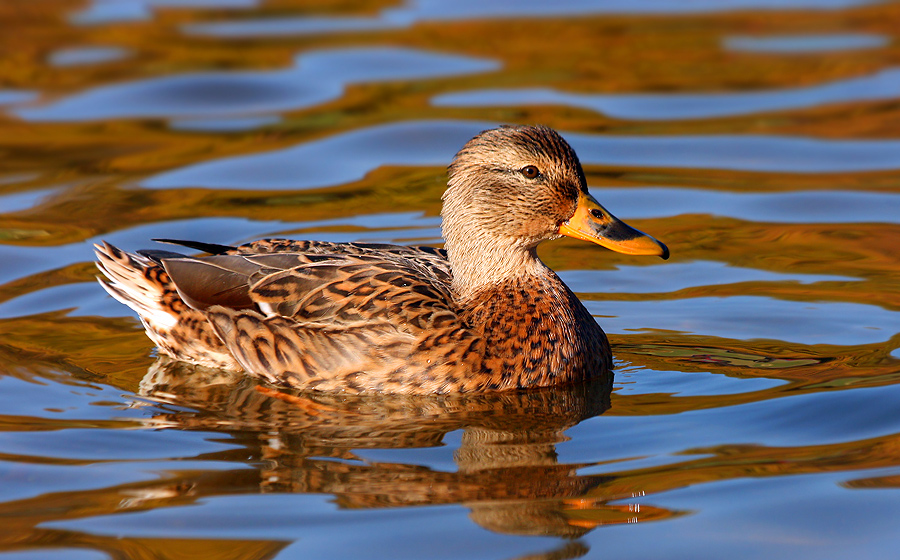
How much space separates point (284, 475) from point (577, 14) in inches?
482

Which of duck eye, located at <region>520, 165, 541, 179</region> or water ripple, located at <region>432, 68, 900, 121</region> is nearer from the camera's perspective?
duck eye, located at <region>520, 165, 541, 179</region>

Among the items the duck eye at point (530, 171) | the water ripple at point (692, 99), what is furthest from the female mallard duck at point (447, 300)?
the water ripple at point (692, 99)

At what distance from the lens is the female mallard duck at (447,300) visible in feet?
26.4

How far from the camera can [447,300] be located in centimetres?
837

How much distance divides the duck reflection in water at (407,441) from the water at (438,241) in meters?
0.02

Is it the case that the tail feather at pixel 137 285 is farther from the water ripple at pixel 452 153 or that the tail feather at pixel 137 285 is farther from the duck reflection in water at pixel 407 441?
the water ripple at pixel 452 153

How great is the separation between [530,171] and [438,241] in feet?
9.08

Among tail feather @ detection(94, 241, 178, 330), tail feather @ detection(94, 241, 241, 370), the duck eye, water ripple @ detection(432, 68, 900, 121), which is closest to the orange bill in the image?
the duck eye

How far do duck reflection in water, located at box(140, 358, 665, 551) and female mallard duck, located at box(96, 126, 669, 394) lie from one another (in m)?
0.15

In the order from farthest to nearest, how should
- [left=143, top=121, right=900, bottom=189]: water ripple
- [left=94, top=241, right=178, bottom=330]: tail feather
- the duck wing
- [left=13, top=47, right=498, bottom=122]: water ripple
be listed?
1. [left=13, top=47, right=498, bottom=122]: water ripple
2. [left=143, top=121, right=900, bottom=189]: water ripple
3. [left=94, top=241, right=178, bottom=330]: tail feather
4. the duck wing

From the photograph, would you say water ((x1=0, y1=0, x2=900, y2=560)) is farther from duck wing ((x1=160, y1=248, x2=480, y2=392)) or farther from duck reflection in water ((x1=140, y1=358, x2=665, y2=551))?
duck wing ((x1=160, y1=248, x2=480, y2=392))

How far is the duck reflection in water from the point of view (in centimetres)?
638

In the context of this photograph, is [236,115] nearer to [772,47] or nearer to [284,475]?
[772,47]

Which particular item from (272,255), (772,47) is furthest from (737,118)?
(272,255)
